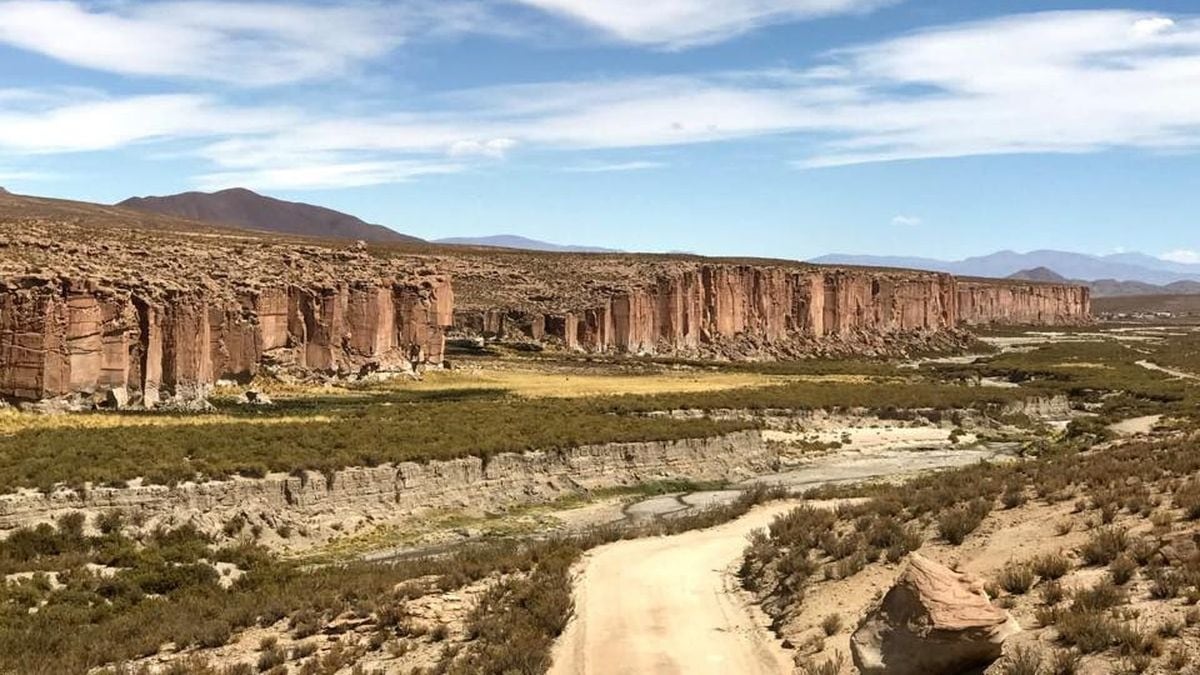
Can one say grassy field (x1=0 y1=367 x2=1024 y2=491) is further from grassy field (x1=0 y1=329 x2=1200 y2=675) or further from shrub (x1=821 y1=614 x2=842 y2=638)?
shrub (x1=821 y1=614 x2=842 y2=638)

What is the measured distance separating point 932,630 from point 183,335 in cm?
3793

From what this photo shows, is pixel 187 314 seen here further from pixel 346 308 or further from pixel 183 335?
pixel 346 308

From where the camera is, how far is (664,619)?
16.4 meters

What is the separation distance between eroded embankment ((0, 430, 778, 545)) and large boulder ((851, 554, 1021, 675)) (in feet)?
59.7

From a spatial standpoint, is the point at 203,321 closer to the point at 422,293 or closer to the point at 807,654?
the point at 422,293

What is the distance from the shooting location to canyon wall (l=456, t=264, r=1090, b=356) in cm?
8456

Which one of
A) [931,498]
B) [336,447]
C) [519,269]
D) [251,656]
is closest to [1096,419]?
[931,498]

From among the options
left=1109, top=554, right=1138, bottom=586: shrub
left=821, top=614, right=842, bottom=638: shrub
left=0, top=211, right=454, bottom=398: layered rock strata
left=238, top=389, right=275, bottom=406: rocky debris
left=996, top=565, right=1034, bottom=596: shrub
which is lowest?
left=238, top=389, right=275, bottom=406: rocky debris

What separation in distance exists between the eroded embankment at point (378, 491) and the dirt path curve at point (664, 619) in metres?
9.46

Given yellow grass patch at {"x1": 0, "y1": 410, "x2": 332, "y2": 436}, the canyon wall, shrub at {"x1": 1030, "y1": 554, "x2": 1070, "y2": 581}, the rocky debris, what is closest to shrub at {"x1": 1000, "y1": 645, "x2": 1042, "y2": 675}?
shrub at {"x1": 1030, "y1": 554, "x2": 1070, "y2": 581}

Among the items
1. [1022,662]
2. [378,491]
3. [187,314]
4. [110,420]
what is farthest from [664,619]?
[187,314]

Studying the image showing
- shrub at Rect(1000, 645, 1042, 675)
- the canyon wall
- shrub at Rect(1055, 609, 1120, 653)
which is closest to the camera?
shrub at Rect(1000, 645, 1042, 675)

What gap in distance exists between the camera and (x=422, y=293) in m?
65.3

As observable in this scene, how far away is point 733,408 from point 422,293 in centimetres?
2523
